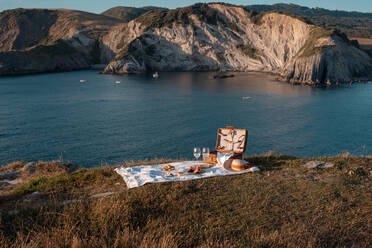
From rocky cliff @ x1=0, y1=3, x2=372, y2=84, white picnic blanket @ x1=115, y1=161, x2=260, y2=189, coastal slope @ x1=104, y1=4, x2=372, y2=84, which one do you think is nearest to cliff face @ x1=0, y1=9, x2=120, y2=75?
rocky cliff @ x1=0, y1=3, x2=372, y2=84

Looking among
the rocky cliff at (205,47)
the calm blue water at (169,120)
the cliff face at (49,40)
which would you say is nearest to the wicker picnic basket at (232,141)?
the calm blue water at (169,120)

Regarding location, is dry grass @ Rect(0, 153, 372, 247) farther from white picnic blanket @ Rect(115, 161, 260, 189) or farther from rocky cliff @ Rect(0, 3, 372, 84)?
rocky cliff @ Rect(0, 3, 372, 84)

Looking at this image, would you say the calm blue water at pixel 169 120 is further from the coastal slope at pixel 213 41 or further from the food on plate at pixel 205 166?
the coastal slope at pixel 213 41

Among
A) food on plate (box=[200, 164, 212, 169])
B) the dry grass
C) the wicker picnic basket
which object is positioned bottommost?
food on plate (box=[200, 164, 212, 169])

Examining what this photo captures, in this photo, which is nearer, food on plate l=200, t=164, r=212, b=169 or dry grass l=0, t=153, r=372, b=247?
dry grass l=0, t=153, r=372, b=247

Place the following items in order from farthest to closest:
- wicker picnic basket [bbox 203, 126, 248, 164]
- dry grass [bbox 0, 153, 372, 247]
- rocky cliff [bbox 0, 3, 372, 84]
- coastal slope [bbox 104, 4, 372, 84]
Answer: coastal slope [bbox 104, 4, 372, 84]
rocky cliff [bbox 0, 3, 372, 84]
wicker picnic basket [bbox 203, 126, 248, 164]
dry grass [bbox 0, 153, 372, 247]

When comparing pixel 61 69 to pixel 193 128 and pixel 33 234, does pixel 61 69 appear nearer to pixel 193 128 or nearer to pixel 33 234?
pixel 193 128

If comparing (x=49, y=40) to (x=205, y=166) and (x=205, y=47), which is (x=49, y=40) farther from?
(x=205, y=166)
